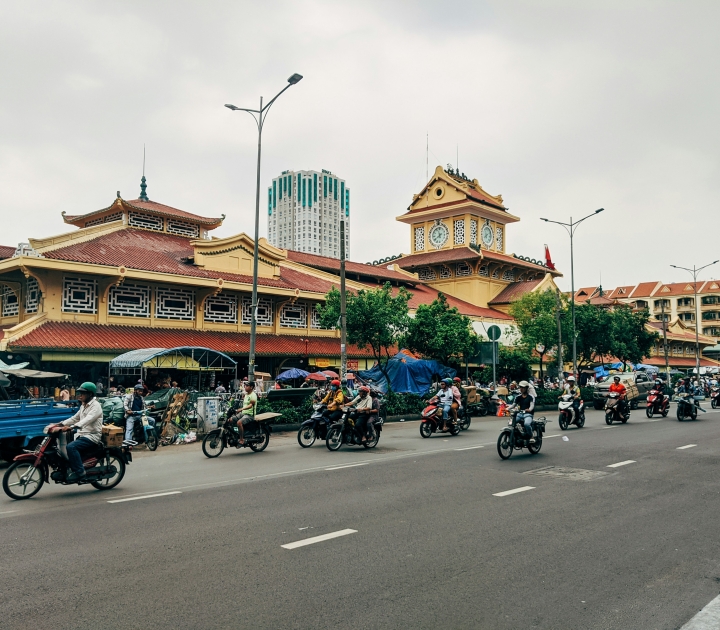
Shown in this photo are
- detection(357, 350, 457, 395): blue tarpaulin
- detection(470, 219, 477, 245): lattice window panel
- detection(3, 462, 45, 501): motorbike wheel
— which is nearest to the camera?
detection(3, 462, 45, 501): motorbike wheel

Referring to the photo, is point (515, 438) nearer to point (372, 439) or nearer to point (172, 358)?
point (372, 439)

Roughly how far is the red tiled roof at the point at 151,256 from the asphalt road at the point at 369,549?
53.2 ft

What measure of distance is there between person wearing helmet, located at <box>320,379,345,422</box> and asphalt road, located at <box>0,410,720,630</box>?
11.2ft

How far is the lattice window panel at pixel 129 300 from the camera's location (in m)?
26.8

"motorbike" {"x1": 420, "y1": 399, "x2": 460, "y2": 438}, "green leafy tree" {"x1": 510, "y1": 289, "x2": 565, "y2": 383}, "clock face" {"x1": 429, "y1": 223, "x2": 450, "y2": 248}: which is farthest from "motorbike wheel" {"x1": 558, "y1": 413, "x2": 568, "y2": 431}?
"clock face" {"x1": 429, "y1": 223, "x2": 450, "y2": 248}

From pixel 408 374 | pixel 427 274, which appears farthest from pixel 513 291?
pixel 408 374

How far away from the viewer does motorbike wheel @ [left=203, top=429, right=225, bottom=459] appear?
1409 centimetres

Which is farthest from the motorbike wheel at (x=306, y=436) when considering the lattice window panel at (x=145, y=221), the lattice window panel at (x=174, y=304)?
the lattice window panel at (x=145, y=221)

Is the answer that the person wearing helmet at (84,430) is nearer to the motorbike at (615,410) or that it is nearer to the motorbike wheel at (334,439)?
the motorbike wheel at (334,439)

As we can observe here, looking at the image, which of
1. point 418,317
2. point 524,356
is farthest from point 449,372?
point 524,356

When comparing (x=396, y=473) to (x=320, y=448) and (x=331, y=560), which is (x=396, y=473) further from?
(x=331, y=560)

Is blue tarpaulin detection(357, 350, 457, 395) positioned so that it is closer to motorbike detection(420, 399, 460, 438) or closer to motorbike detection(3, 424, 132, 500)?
motorbike detection(420, 399, 460, 438)

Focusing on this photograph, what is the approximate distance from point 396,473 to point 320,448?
4458mm

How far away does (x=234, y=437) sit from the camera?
14367 millimetres
